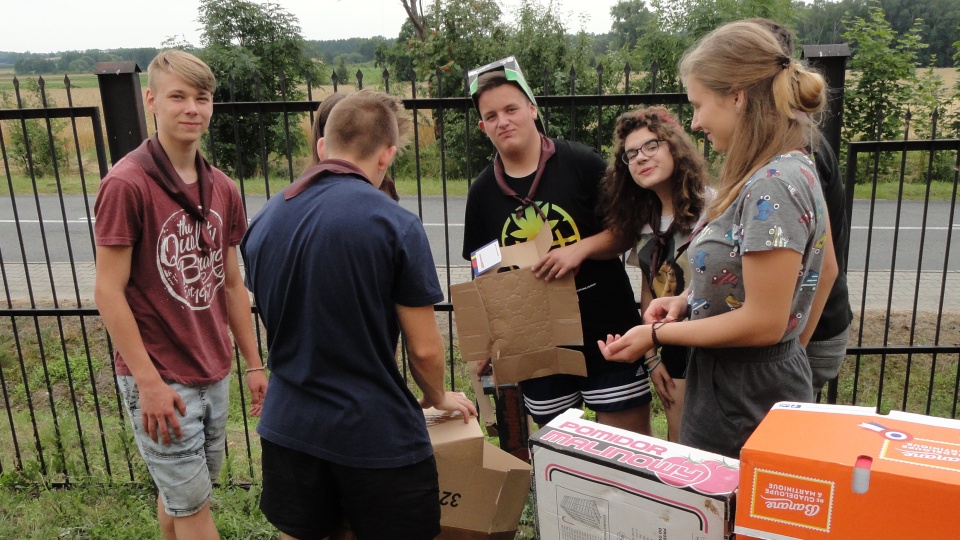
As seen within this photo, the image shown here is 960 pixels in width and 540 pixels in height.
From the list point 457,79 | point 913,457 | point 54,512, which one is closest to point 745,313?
point 913,457

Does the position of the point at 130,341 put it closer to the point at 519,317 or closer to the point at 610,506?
the point at 519,317

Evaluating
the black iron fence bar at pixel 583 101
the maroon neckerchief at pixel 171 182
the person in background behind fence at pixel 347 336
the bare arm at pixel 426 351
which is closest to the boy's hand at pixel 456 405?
the bare arm at pixel 426 351

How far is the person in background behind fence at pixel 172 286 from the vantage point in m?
2.09

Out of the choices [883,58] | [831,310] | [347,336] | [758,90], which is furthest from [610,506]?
[883,58]

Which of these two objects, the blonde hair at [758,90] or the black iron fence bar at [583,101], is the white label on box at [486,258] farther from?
the blonde hair at [758,90]

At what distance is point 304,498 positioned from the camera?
188 cm

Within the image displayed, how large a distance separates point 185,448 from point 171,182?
836mm

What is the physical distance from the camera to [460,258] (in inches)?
341

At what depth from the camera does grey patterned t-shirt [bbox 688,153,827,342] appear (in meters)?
1.47

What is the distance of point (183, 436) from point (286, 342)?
697 millimetres

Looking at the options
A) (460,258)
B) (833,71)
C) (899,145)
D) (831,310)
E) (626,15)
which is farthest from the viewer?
(626,15)

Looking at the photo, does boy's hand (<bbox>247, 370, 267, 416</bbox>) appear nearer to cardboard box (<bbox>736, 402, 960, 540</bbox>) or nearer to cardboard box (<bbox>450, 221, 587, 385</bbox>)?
cardboard box (<bbox>450, 221, 587, 385</bbox>)

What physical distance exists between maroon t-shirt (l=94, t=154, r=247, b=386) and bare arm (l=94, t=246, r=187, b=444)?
4 centimetres

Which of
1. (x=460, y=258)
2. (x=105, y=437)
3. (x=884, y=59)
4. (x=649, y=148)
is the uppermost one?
(x=884, y=59)
